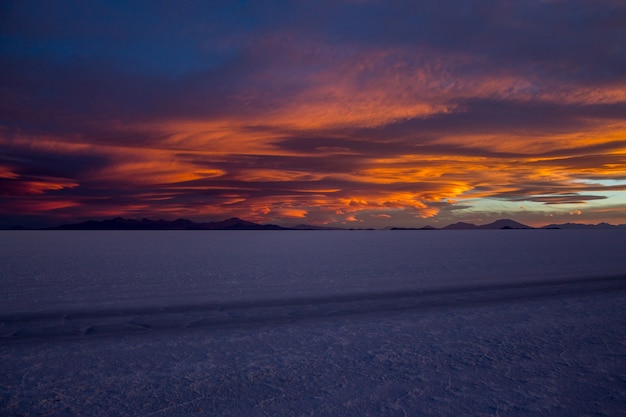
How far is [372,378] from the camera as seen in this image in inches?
238

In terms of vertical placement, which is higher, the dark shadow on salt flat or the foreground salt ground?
the dark shadow on salt flat

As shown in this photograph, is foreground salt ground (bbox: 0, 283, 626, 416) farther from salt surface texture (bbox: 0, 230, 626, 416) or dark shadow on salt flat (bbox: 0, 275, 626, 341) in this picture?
dark shadow on salt flat (bbox: 0, 275, 626, 341)

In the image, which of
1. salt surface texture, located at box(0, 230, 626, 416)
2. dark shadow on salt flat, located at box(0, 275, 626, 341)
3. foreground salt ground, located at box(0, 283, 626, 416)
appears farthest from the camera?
dark shadow on salt flat, located at box(0, 275, 626, 341)

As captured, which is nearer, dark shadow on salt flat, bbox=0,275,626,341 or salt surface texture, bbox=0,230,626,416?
salt surface texture, bbox=0,230,626,416

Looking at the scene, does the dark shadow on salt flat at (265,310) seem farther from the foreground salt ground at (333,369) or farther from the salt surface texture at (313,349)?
the foreground salt ground at (333,369)

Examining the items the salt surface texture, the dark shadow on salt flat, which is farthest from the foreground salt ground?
the dark shadow on salt flat

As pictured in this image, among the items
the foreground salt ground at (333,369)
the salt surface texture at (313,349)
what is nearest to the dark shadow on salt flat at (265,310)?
the salt surface texture at (313,349)

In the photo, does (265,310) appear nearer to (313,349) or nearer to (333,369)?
(313,349)

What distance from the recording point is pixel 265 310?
10336mm

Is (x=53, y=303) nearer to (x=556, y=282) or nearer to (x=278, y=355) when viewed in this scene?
(x=278, y=355)

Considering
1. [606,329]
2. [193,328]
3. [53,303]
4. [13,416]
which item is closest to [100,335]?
[193,328]

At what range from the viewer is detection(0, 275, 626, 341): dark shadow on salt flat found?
8.62m

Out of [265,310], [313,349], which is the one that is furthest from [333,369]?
[265,310]

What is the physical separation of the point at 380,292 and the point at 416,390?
7245 mm
